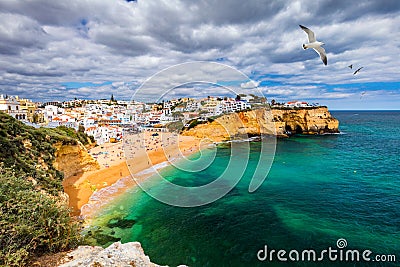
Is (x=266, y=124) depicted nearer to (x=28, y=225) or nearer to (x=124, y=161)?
(x=124, y=161)

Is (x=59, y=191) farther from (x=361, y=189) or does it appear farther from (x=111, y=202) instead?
(x=361, y=189)

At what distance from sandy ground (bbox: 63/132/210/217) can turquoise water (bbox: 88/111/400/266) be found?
3.00 m

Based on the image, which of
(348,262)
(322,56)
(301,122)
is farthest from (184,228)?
(301,122)

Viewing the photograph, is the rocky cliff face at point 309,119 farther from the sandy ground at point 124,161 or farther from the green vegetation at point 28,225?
the green vegetation at point 28,225

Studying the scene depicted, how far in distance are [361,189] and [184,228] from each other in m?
15.3

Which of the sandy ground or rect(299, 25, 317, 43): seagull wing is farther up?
rect(299, 25, 317, 43): seagull wing

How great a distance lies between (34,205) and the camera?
20.4 feet

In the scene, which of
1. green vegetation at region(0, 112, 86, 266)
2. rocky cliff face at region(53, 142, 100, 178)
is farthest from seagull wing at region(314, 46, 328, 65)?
rocky cliff face at region(53, 142, 100, 178)

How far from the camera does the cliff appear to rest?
4497 cm

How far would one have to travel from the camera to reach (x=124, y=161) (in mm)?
30047

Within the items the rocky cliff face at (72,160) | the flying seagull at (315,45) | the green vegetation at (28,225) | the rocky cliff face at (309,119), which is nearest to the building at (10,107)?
the rocky cliff face at (72,160)

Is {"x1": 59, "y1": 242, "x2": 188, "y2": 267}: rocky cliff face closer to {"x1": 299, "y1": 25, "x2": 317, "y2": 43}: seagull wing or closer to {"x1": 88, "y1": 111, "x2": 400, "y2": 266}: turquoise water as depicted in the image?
{"x1": 88, "y1": 111, "x2": 400, "y2": 266}: turquoise water

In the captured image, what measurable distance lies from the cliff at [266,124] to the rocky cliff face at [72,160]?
2551 cm

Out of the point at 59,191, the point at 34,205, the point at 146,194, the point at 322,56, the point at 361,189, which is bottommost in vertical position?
the point at 146,194
